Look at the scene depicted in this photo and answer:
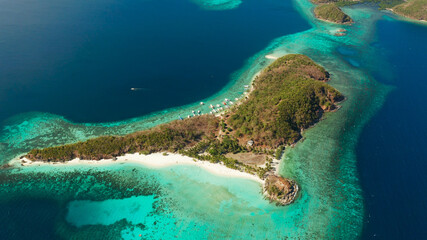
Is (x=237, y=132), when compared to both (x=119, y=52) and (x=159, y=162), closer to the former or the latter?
(x=159, y=162)

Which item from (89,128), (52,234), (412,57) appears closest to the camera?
(52,234)

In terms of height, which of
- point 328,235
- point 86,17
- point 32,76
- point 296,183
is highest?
point 86,17

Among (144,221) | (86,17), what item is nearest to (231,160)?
(144,221)

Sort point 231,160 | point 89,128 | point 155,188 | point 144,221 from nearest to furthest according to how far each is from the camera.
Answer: point 144,221 < point 155,188 < point 231,160 < point 89,128

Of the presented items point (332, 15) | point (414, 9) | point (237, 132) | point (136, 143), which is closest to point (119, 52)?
point (136, 143)

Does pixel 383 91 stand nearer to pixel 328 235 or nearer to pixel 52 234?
pixel 328 235

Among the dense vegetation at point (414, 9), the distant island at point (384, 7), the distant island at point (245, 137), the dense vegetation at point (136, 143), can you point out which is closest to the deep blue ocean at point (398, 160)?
the distant island at point (245, 137)

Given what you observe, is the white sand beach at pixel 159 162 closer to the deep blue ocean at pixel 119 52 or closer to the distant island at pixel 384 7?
the deep blue ocean at pixel 119 52
